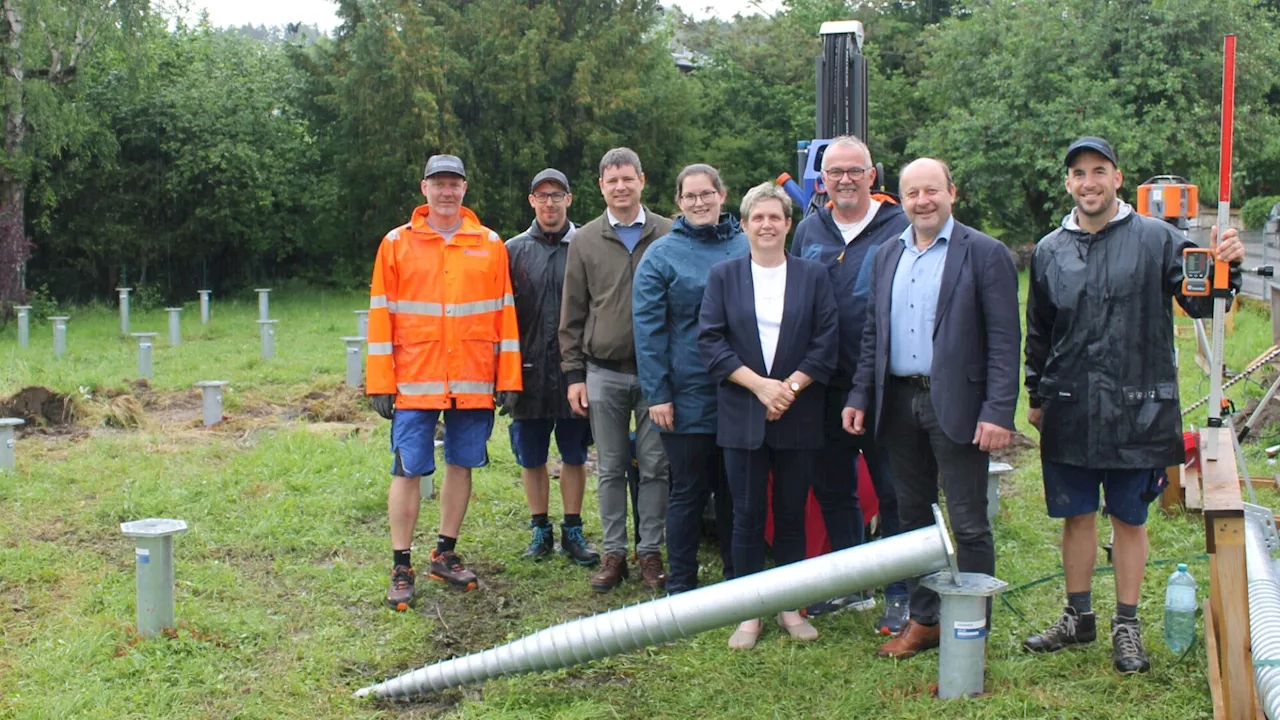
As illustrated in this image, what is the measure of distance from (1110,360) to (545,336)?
263cm

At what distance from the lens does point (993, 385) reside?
13.9ft

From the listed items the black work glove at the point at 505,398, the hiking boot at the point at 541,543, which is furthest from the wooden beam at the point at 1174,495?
the black work glove at the point at 505,398

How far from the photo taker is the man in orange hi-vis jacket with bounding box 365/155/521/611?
17.2ft

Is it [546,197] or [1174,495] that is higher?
[546,197]

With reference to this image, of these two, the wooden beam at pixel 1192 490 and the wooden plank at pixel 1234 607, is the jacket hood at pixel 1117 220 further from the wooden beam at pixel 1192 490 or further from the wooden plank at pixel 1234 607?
the wooden beam at pixel 1192 490

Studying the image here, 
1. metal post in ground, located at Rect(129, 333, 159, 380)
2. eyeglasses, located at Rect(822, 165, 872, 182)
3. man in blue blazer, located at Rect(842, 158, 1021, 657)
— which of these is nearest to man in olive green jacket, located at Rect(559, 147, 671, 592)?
eyeglasses, located at Rect(822, 165, 872, 182)

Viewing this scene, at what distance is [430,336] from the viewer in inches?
208

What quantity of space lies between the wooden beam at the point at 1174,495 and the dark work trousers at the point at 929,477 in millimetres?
2556

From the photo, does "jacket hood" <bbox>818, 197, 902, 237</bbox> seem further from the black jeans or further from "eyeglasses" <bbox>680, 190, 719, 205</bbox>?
the black jeans

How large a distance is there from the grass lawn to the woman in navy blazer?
0.45 meters

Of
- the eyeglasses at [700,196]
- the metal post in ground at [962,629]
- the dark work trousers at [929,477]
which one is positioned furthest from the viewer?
the eyeglasses at [700,196]

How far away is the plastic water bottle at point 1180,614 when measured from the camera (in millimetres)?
4410

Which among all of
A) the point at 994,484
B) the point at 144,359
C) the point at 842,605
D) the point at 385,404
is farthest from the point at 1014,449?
the point at 144,359

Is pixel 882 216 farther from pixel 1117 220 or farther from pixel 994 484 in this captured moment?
pixel 994 484
